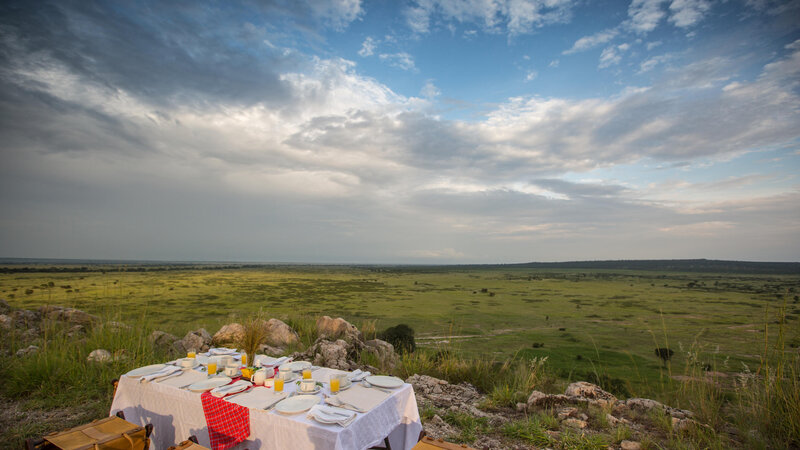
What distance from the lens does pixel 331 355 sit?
7301 millimetres

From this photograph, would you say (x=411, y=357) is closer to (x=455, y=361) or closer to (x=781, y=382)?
(x=455, y=361)

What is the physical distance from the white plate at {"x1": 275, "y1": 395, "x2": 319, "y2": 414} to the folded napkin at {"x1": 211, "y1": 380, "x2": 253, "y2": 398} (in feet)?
1.95

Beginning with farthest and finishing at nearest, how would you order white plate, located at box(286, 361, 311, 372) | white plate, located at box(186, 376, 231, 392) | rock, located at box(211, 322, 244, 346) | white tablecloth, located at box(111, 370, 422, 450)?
1. rock, located at box(211, 322, 244, 346)
2. white plate, located at box(286, 361, 311, 372)
3. white plate, located at box(186, 376, 231, 392)
4. white tablecloth, located at box(111, 370, 422, 450)

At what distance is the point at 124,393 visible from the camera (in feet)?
13.1

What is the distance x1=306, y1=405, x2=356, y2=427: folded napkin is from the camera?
110 inches

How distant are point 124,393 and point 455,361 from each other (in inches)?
212

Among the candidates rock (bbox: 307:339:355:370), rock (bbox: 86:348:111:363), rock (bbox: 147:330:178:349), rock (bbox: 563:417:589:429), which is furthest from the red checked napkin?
rock (bbox: 147:330:178:349)

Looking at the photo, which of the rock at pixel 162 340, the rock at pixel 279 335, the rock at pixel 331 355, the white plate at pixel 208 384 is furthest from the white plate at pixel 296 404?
the rock at pixel 279 335

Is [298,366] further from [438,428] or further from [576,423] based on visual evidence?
[576,423]

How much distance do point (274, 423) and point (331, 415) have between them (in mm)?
503

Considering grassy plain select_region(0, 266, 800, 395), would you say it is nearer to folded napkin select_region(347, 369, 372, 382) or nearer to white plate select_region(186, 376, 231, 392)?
white plate select_region(186, 376, 231, 392)

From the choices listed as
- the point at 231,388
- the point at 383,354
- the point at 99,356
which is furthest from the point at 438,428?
the point at 99,356

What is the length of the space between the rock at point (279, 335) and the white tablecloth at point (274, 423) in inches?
218

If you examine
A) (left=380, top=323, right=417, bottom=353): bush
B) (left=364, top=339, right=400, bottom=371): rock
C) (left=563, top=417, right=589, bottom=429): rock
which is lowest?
(left=380, top=323, right=417, bottom=353): bush
